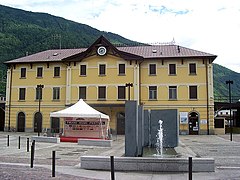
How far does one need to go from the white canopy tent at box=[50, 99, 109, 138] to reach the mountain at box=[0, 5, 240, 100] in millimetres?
29641

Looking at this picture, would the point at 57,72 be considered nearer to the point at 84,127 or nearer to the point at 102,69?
the point at 102,69

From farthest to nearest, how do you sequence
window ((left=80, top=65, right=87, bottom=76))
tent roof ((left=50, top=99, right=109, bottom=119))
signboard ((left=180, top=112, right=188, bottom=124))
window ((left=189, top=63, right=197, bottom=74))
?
window ((left=80, top=65, right=87, bottom=76))
window ((left=189, top=63, right=197, bottom=74))
signboard ((left=180, top=112, right=188, bottom=124))
tent roof ((left=50, top=99, right=109, bottom=119))

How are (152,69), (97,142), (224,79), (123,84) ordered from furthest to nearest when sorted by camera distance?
(224,79)
(152,69)
(123,84)
(97,142)

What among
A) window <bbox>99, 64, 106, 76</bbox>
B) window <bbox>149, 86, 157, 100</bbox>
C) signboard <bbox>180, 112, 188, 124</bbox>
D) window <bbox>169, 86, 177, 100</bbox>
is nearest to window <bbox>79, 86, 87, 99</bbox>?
window <bbox>99, 64, 106, 76</bbox>

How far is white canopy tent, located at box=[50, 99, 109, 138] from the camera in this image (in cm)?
2953

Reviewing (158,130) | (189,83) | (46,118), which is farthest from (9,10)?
(158,130)

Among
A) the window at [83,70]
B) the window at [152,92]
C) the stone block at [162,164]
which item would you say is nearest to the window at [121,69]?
the window at [152,92]

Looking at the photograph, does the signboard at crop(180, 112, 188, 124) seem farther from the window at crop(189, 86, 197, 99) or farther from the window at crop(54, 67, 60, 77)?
the window at crop(54, 67, 60, 77)

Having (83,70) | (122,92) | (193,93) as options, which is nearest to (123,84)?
(122,92)

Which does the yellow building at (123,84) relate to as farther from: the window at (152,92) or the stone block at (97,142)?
the stone block at (97,142)

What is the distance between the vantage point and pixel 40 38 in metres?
100

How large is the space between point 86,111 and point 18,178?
19.2m

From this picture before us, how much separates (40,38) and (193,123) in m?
70.1

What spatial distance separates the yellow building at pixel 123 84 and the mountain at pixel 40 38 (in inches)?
595
